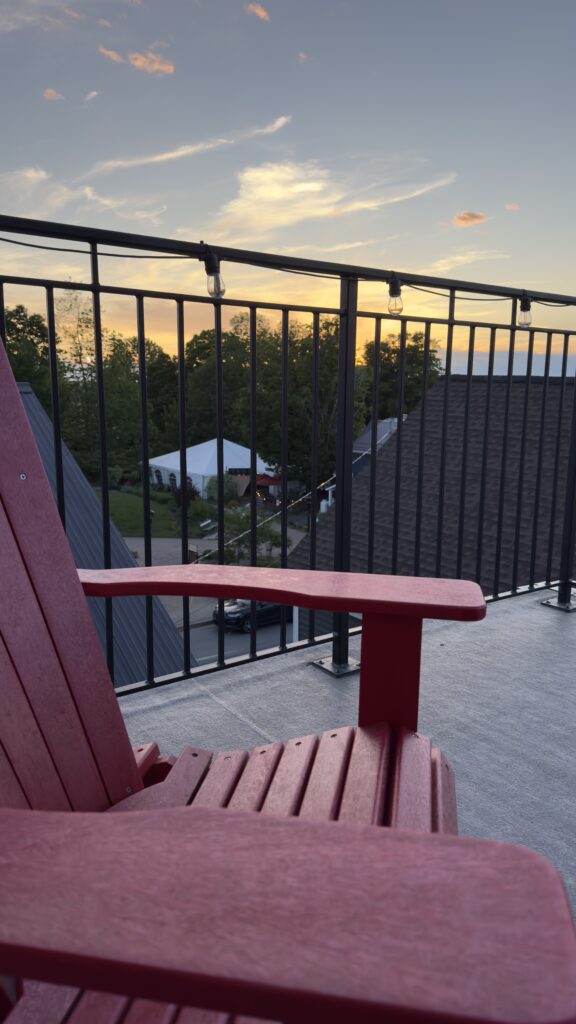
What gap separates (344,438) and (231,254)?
2.59 feet

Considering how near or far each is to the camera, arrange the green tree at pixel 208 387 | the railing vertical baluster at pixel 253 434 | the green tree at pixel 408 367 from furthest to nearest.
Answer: the green tree at pixel 208 387
the green tree at pixel 408 367
the railing vertical baluster at pixel 253 434

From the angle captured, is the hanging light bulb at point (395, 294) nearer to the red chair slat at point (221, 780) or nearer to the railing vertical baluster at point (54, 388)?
the railing vertical baluster at point (54, 388)

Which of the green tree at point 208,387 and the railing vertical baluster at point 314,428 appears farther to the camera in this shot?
the green tree at point 208,387

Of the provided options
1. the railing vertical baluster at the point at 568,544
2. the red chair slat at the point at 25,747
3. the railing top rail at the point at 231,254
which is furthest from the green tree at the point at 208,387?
the red chair slat at the point at 25,747

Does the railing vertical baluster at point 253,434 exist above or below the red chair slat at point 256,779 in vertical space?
above

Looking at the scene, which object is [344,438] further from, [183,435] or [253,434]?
[183,435]

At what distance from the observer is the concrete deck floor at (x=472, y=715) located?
1766mm

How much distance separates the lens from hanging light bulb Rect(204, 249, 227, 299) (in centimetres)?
197

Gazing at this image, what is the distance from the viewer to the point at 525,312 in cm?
300

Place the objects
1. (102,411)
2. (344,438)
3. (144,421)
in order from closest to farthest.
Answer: (102,411) < (144,421) < (344,438)

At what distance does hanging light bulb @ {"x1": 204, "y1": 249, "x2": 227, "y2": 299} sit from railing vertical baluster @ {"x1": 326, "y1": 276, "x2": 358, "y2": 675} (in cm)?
58

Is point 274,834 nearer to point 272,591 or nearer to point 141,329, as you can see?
point 272,591

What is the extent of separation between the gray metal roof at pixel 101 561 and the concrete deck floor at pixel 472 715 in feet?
25.1

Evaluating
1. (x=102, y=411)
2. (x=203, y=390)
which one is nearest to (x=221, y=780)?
(x=102, y=411)
